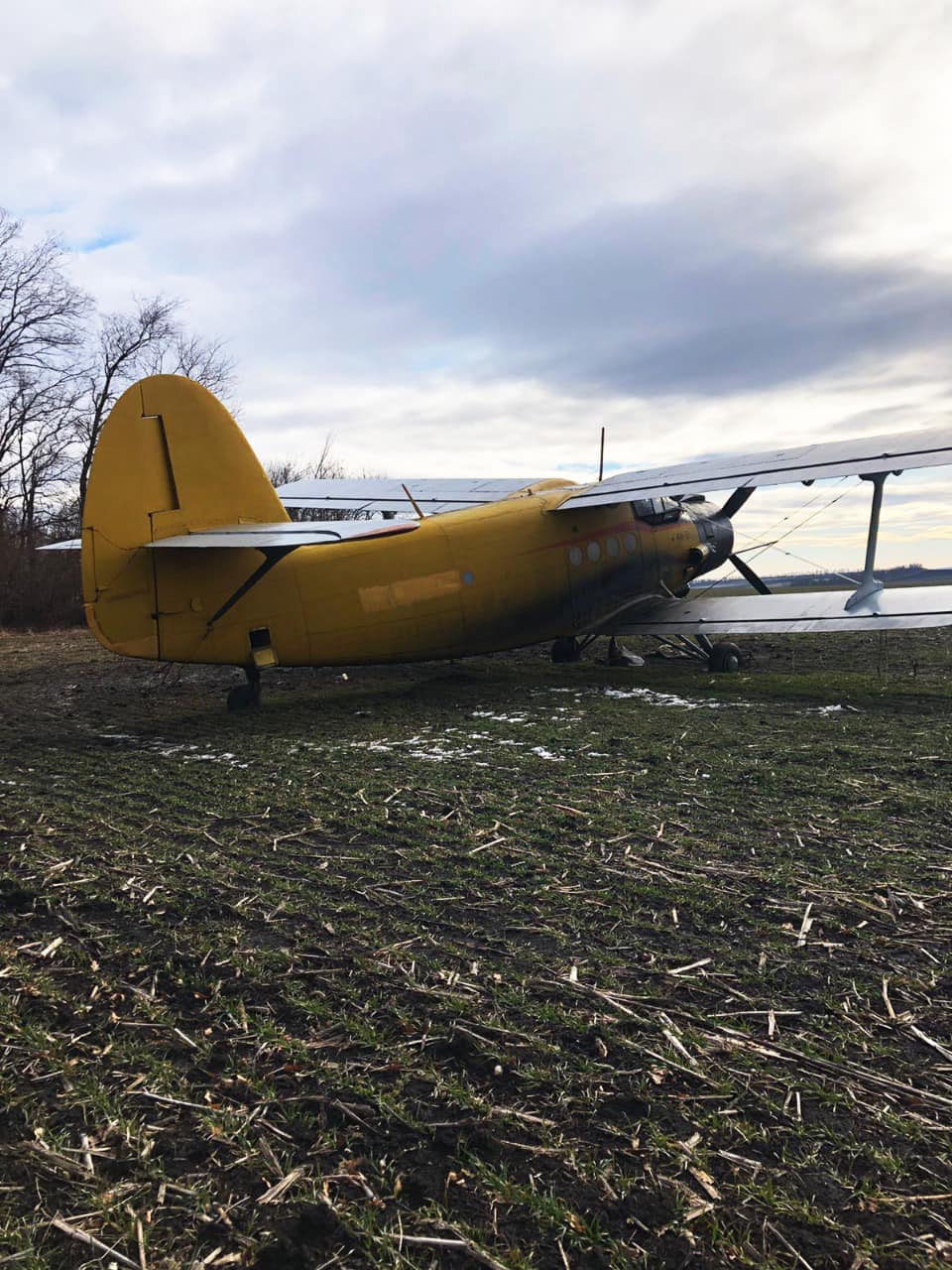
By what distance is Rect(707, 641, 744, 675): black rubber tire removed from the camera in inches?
437

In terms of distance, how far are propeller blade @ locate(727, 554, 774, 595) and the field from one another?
6.82 m

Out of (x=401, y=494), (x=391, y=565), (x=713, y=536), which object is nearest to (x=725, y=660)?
(x=713, y=536)

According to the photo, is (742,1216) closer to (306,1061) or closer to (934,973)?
→ (306,1061)

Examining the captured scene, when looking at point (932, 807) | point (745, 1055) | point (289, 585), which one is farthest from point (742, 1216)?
point (289, 585)

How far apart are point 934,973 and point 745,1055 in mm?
906

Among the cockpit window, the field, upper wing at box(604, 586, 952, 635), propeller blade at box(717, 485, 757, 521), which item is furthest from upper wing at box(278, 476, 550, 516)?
the field

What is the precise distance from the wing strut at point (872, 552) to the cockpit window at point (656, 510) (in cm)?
328

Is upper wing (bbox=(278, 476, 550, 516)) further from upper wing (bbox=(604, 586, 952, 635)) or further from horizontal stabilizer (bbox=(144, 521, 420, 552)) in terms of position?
horizontal stabilizer (bbox=(144, 521, 420, 552))

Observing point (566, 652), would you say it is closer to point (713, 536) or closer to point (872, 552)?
point (713, 536)

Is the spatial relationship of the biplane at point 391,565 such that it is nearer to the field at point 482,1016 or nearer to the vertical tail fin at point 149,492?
the vertical tail fin at point 149,492

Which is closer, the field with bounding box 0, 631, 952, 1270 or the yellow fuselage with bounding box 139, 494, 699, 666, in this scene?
the field with bounding box 0, 631, 952, 1270

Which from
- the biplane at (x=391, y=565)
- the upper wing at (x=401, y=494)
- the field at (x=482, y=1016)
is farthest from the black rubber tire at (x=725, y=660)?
the field at (x=482, y=1016)

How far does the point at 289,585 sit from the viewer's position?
26.8ft

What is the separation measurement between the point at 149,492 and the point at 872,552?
787 centimetres
